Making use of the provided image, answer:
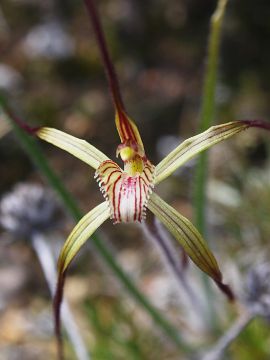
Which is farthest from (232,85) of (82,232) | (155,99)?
(82,232)

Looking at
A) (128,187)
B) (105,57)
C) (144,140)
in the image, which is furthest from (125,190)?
(144,140)

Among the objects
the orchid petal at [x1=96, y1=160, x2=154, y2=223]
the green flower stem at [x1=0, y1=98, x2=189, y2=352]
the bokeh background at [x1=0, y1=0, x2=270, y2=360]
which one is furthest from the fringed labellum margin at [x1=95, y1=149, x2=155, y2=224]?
the bokeh background at [x1=0, y1=0, x2=270, y2=360]

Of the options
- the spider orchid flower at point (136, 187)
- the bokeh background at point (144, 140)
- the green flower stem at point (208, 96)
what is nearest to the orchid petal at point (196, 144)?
the spider orchid flower at point (136, 187)

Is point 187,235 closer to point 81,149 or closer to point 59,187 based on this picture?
point 81,149

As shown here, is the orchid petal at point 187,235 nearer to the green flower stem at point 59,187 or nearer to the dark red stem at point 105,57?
the dark red stem at point 105,57

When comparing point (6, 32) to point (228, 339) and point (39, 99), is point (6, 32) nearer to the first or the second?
point (39, 99)

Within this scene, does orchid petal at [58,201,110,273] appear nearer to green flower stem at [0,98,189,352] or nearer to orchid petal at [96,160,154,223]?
orchid petal at [96,160,154,223]

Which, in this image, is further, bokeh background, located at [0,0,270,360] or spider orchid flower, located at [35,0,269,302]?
bokeh background, located at [0,0,270,360]
